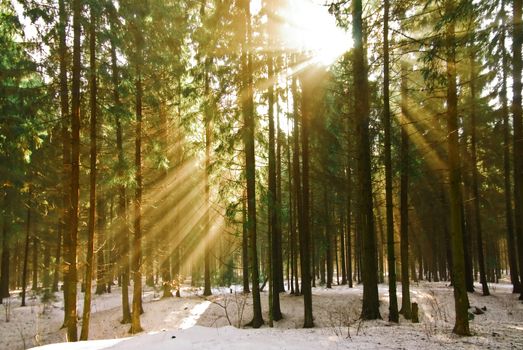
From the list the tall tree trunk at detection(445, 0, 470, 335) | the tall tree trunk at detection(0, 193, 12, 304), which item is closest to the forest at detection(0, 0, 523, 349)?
the tall tree trunk at detection(445, 0, 470, 335)

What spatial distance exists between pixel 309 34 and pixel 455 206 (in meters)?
7.48

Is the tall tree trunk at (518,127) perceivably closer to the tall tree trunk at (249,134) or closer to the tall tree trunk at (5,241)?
the tall tree trunk at (249,134)

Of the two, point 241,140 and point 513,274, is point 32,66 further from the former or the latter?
point 513,274

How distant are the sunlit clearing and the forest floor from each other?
8821 mm

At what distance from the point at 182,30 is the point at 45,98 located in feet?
20.5

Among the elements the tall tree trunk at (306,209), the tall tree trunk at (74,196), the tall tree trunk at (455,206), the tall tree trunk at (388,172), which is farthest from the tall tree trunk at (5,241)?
the tall tree trunk at (455,206)

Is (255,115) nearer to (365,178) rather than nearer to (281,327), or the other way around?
(365,178)

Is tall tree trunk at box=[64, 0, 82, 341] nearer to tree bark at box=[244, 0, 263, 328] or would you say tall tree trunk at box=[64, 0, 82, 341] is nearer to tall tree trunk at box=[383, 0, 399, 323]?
tree bark at box=[244, 0, 263, 328]

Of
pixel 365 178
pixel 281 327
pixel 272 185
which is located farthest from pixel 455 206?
pixel 281 327

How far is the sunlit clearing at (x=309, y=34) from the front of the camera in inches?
487

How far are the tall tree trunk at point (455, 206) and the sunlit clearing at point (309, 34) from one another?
3.79 meters

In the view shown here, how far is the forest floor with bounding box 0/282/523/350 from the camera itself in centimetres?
797

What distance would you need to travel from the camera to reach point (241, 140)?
1331 cm

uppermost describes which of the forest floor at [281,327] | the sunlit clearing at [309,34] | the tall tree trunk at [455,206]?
the sunlit clearing at [309,34]
